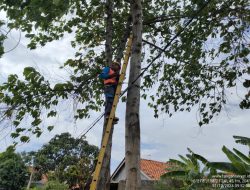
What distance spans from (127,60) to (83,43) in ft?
19.6

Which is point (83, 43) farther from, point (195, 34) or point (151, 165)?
point (151, 165)

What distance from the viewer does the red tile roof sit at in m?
26.5

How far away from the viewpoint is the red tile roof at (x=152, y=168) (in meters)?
26.5

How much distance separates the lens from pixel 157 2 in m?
13.7

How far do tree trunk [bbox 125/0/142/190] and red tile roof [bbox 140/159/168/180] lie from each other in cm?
1894

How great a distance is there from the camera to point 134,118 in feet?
24.1

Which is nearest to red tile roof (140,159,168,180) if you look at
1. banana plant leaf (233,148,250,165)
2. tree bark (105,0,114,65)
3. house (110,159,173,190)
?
house (110,159,173,190)

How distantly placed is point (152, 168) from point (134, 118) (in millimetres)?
21614

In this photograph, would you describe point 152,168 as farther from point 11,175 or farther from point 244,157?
point 244,157

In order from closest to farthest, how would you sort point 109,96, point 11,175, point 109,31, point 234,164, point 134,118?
1. point 234,164
2. point 134,118
3. point 109,96
4. point 109,31
5. point 11,175

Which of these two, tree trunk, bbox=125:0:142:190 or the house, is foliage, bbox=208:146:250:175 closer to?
tree trunk, bbox=125:0:142:190

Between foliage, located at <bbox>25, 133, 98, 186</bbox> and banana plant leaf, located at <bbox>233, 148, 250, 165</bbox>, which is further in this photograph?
foliage, located at <bbox>25, 133, 98, 186</bbox>

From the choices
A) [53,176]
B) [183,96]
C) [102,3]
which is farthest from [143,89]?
[53,176]

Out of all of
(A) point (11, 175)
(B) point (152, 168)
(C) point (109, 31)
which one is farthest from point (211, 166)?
(A) point (11, 175)
